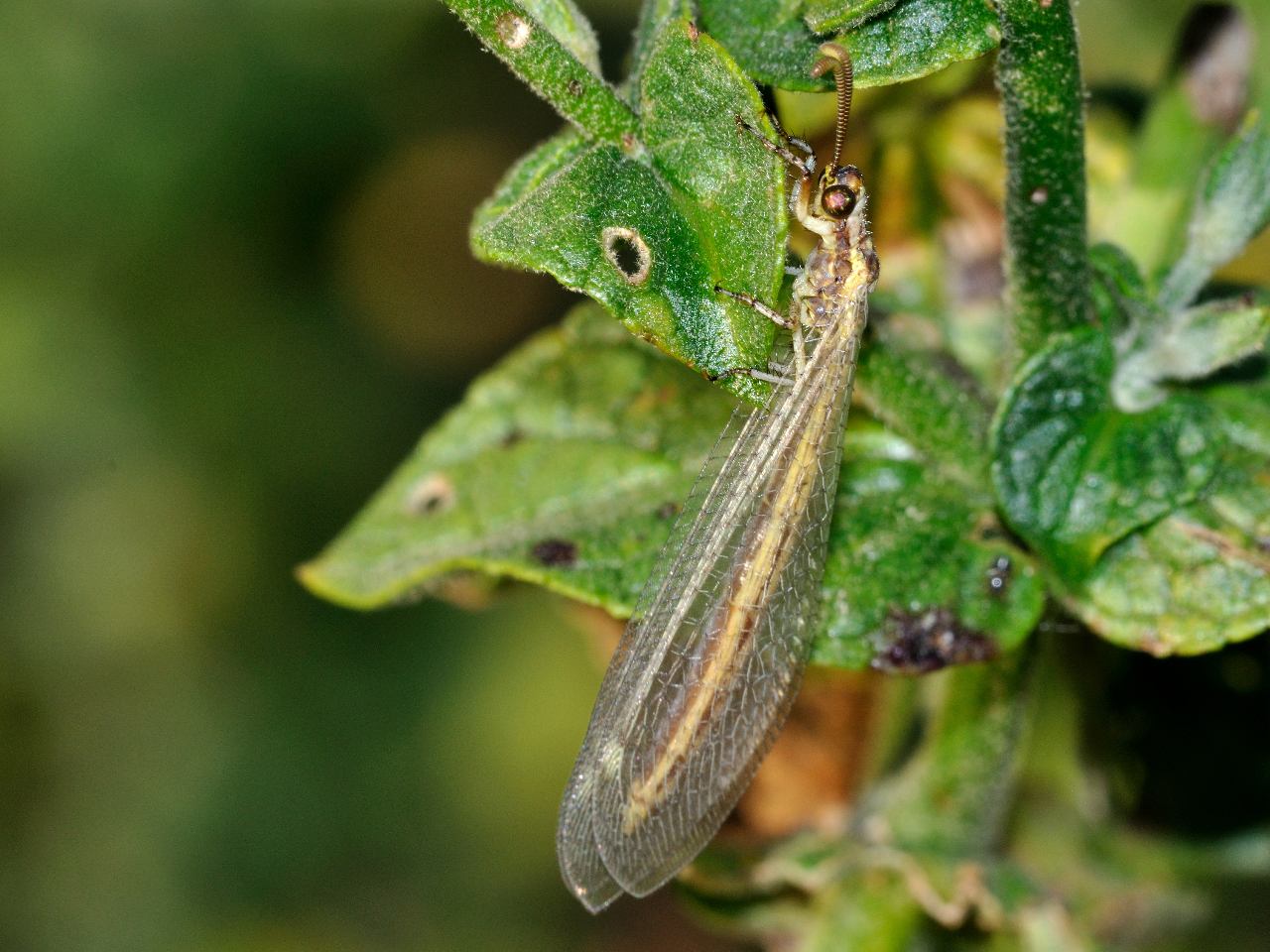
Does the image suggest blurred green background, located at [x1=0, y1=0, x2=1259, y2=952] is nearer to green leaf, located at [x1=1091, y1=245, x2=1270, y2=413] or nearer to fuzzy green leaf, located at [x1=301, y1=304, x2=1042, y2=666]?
fuzzy green leaf, located at [x1=301, y1=304, x2=1042, y2=666]

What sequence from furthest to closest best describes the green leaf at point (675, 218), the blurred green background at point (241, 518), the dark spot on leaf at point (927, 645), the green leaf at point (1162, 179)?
the blurred green background at point (241, 518) < the green leaf at point (1162, 179) < the dark spot on leaf at point (927, 645) < the green leaf at point (675, 218)

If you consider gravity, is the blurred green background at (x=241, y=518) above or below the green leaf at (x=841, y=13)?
below

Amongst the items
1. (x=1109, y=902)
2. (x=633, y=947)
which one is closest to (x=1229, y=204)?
(x=1109, y=902)

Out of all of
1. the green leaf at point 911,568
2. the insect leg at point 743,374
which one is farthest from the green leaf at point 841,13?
the green leaf at point 911,568

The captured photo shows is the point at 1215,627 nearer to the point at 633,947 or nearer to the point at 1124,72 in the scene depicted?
the point at 1124,72

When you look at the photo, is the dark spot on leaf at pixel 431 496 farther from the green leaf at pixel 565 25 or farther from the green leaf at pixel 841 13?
the green leaf at pixel 841 13

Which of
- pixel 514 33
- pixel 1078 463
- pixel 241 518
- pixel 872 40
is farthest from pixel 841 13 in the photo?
pixel 241 518

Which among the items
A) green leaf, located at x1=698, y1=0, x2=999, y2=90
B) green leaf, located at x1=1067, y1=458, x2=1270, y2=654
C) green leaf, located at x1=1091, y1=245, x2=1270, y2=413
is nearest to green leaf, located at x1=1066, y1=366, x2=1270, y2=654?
green leaf, located at x1=1067, y1=458, x2=1270, y2=654
